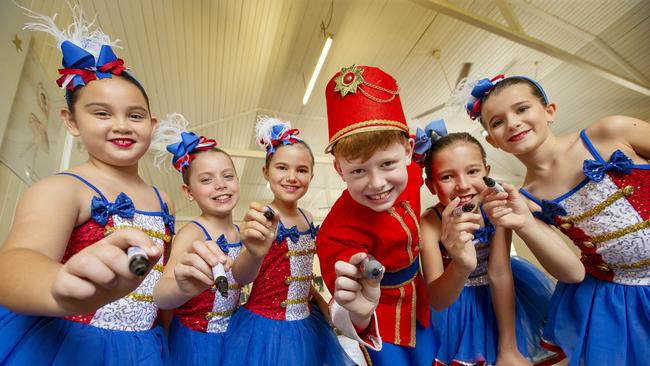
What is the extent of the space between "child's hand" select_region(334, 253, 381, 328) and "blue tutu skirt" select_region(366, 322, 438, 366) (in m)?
0.30

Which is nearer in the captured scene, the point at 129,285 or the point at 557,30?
the point at 129,285

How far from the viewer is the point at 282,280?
1.70 m

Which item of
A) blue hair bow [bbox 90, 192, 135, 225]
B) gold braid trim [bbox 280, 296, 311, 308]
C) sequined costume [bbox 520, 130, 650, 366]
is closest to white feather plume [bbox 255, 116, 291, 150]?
gold braid trim [bbox 280, 296, 311, 308]

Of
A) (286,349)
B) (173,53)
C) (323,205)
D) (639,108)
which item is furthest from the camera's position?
(323,205)

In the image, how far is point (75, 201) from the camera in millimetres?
936

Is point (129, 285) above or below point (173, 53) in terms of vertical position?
below

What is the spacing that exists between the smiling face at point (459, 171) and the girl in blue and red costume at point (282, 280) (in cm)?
73

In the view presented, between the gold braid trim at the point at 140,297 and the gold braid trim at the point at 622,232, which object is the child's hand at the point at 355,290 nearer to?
the gold braid trim at the point at 140,297

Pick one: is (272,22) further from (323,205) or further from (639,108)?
(323,205)

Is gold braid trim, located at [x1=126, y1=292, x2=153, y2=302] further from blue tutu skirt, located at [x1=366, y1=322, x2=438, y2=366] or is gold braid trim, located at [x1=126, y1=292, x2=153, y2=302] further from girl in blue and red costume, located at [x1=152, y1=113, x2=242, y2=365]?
blue tutu skirt, located at [x1=366, y1=322, x2=438, y2=366]

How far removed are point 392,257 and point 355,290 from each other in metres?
0.34

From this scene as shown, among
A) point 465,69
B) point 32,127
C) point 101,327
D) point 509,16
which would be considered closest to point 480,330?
point 101,327

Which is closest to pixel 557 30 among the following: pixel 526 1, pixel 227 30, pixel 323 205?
pixel 526 1

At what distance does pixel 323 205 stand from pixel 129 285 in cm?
1356
